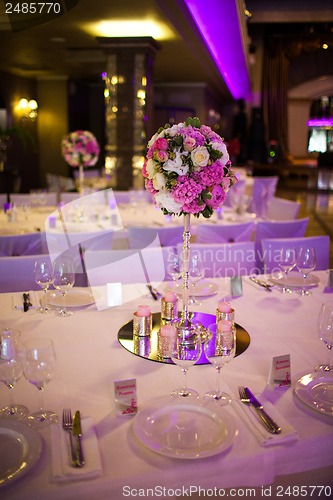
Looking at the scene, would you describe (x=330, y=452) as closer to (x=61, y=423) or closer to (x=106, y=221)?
(x=61, y=423)

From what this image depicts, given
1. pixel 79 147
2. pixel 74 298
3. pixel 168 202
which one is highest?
pixel 79 147

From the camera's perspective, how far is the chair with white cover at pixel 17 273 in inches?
114

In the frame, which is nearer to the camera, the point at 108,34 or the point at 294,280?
the point at 294,280

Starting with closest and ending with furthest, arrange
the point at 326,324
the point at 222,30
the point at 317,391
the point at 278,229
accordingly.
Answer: the point at 317,391 → the point at 326,324 → the point at 278,229 → the point at 222,30

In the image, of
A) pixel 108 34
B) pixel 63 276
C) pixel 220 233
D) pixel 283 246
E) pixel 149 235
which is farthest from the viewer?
pixel 108 34

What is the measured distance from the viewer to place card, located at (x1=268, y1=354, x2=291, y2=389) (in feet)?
5.58

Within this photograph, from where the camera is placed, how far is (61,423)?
57.7 inches

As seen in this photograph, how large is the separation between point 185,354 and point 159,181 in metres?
0.69

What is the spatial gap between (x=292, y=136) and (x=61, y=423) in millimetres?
19953

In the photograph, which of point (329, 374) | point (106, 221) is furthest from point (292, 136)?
point (329, 374)

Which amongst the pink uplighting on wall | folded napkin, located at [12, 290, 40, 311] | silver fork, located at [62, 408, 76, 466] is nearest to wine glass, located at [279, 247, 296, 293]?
folded napkin, located at [12, 290, 40, 311]

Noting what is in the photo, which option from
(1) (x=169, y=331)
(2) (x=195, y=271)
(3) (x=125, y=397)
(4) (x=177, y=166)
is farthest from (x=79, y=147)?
(3) (x=125, y=397)

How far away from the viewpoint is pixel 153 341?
→ 2.01m

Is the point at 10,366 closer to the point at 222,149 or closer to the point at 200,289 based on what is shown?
the point at 222,149
